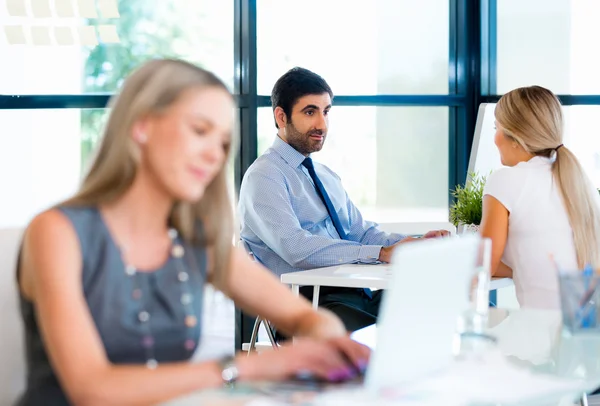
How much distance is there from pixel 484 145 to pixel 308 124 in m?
1.15

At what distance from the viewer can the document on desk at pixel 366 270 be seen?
10.3 feet

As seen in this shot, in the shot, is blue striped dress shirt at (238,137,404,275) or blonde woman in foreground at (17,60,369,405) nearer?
blonde woman in foreground at (17,60,369,405)

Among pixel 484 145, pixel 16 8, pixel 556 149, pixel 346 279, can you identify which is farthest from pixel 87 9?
pixel 556 149

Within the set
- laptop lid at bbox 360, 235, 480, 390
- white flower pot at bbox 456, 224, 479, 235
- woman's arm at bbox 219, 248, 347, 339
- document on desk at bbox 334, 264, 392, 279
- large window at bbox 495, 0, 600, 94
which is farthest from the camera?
large window at bbox 495, 0, 600, 94

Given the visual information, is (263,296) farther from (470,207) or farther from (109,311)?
(470,207)

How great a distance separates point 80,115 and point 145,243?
11.0 feet

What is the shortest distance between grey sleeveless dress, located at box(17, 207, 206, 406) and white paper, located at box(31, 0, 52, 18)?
341 cm

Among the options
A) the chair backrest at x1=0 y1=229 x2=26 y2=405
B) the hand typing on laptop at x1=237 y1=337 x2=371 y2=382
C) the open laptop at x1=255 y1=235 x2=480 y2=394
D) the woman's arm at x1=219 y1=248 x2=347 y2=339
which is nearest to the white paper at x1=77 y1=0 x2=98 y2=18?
the chair backrest at x1=0 y1=229 x2=26 y2=405

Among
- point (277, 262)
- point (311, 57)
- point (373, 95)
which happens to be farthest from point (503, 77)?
point (277, 262)

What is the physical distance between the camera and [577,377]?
161 cm

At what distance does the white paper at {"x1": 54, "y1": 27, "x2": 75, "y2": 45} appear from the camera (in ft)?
15.6

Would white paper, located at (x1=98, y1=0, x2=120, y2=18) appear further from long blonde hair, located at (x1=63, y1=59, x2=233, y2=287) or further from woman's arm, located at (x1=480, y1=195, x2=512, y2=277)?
long blonde hair, located at (x1=63, y1=59, x2=233, y2=287)

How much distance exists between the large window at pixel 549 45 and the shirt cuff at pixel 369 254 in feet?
6.91

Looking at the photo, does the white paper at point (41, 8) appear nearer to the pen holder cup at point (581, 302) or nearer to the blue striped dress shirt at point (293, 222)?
the blue striped dress shirt at point (293, 222)
